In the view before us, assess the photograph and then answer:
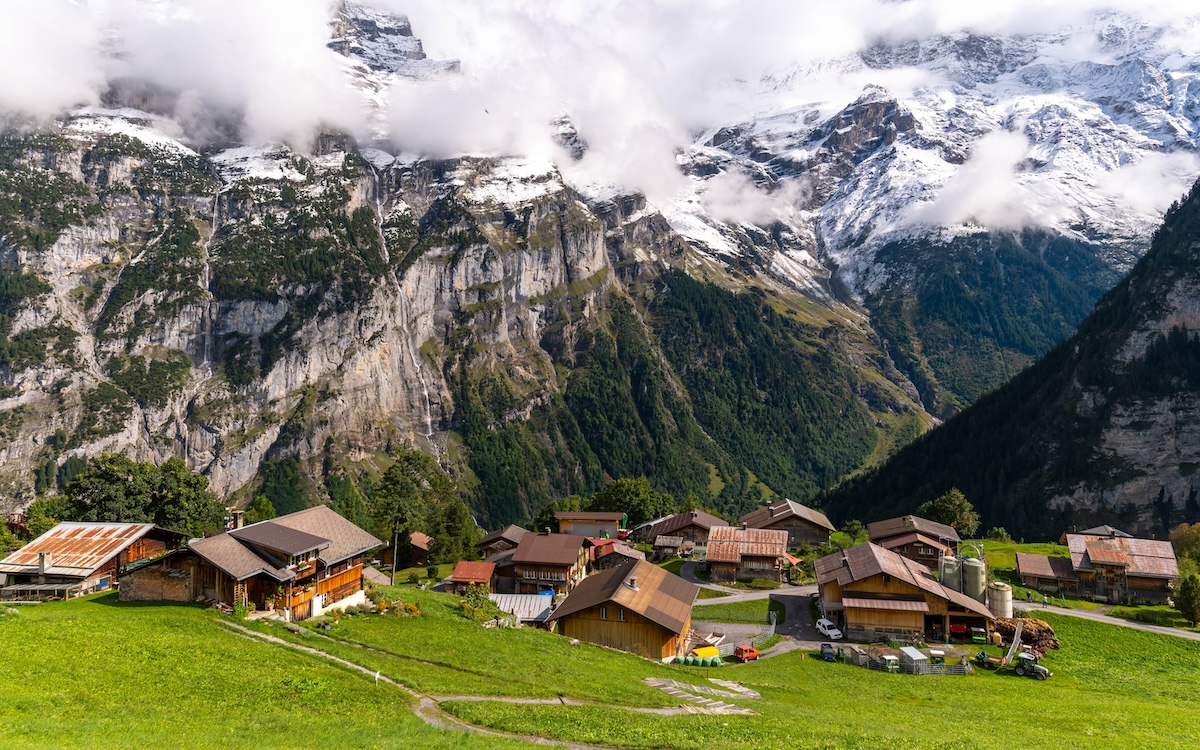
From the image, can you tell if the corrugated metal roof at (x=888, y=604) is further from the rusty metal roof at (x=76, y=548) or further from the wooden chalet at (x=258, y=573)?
the rusty metal roof at (x=76, y=548)

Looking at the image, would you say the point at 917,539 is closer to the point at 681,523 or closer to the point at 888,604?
the point at 681,523

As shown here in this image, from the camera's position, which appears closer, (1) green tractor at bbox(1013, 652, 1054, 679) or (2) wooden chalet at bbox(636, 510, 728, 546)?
(1) green tractor at bbox(1013, 652, 1054, 679)

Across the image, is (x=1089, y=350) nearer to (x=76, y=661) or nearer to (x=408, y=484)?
(x=408, y=484)

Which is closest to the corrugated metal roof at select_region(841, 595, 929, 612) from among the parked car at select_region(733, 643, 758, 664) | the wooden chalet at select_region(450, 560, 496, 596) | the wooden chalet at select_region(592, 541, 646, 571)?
the parked car at select_region(733, 643, 758, 664)

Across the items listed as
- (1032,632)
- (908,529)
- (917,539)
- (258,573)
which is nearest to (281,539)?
(258,573)

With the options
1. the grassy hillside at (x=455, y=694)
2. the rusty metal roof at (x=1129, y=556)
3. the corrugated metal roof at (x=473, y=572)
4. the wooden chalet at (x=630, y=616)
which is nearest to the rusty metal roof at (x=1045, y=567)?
the rusty metal roof at (x=1129, y=556)

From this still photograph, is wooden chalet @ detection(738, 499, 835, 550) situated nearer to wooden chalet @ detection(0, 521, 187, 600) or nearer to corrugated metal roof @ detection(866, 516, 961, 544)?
corrugated metal roof @ detection(866, 516, 961, 544)

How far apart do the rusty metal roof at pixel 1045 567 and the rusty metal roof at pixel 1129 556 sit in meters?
1.12

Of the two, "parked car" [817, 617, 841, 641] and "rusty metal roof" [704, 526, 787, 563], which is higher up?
"rusty metal roof" [704, 526, 787, 563]

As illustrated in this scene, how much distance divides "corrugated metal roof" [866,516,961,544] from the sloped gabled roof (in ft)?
161

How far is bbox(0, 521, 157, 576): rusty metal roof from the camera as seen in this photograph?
58781 mm

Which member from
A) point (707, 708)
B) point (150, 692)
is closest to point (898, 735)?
point (707, 708)

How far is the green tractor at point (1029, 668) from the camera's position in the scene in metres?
53.7

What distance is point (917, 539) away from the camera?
101562 mm
